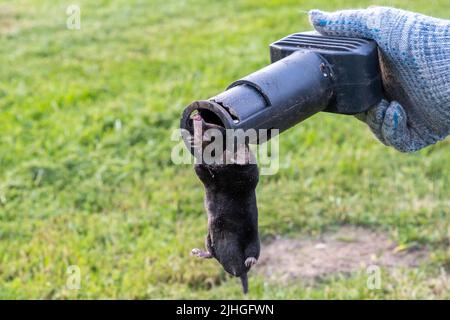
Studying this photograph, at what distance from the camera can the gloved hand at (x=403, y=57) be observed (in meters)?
2.10

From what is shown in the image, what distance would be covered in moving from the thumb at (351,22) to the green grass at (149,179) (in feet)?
4.37

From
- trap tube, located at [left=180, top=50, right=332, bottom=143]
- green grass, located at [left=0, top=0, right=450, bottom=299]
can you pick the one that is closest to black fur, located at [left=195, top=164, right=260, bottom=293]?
trap tube, located at [left=180, top=50, right=332, bottom=143]

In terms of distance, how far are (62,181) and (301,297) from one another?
1629 mm

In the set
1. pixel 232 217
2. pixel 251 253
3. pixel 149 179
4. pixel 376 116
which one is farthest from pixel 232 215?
pixel 149 179

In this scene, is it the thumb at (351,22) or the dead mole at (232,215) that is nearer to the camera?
the dead mole at (232,215)

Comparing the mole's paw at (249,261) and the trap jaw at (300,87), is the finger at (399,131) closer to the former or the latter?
the trap jaw at (300,87)

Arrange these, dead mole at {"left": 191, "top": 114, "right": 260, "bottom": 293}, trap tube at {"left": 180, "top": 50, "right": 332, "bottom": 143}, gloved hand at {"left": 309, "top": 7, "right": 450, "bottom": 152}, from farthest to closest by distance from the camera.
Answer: gloved hand at {"left": 309, "top": 7, "right": 450, "bottom": 152} < dead mole at {"left": 191, "top": 114, "right": 260, "bottom": 293} < trap tube at {"left": 180, "top": 50, "right": 332, "bottom": 143}

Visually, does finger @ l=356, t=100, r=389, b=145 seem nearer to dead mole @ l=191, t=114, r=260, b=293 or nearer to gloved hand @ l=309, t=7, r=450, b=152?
gloved hand @ l=309, t=7, r=450, b=152

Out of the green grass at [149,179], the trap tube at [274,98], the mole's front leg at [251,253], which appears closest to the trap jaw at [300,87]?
the trap tube at [274,98]

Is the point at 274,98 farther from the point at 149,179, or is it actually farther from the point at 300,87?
the point at 149,179

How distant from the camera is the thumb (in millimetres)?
2105

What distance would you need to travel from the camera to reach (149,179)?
443cm

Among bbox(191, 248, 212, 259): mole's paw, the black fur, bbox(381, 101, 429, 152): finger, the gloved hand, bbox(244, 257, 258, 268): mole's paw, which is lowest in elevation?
bbox(244, 257, 258, 268): mole's paw
